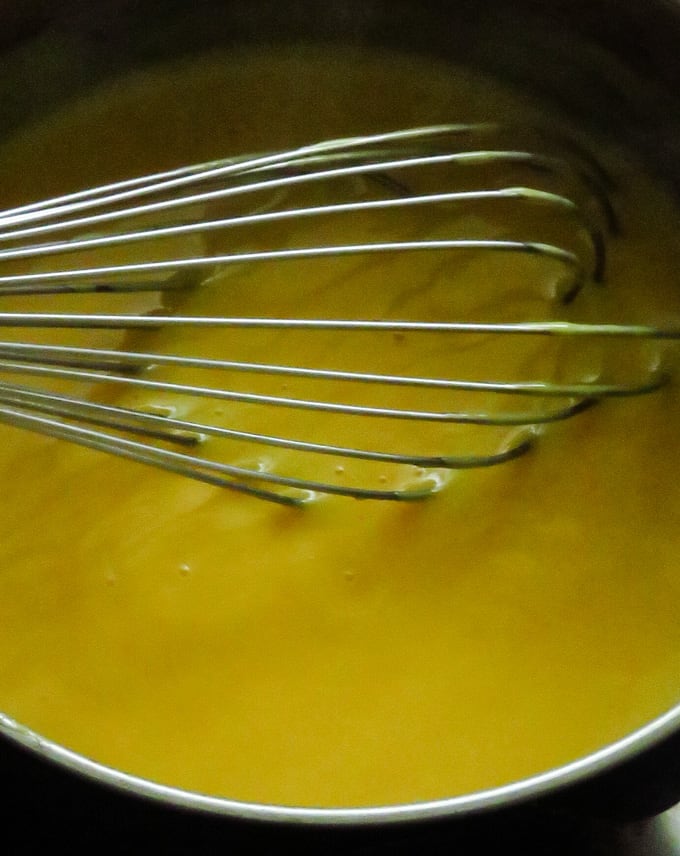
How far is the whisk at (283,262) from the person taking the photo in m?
0.75

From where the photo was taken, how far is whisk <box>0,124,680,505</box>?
753 mm

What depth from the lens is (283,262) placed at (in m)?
0.96

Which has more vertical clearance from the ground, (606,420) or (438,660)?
(606,420)

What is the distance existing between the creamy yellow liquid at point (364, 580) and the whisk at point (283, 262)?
0.06 ft

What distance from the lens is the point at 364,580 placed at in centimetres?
87

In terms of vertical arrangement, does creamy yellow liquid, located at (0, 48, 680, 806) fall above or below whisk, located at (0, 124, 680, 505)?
below

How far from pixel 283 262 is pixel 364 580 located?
0.33 m

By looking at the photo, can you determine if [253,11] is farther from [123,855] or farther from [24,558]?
[123,855]

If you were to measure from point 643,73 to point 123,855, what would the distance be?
2.67ft

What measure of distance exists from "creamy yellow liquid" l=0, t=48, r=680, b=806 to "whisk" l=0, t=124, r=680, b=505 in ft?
0.06

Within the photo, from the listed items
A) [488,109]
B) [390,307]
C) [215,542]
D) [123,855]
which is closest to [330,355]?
[390,307]

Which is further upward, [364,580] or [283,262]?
[283,262]

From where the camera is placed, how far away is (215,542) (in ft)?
2.92

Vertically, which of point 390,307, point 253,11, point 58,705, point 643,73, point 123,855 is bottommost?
point 123,855
